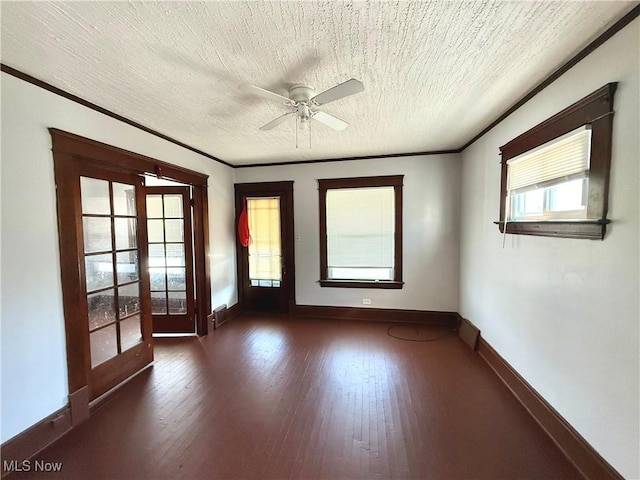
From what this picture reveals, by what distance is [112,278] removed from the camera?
2.68m

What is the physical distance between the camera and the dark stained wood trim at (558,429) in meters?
1.65

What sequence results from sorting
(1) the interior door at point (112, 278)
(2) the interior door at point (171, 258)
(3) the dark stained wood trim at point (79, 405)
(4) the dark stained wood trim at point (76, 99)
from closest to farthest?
(4) the dark stained wood trim at point (76, 99) → (3) the dark stained wood trim at point (79, 405) → (1) the interior door at point (112, 278) → (2) the interior door at point (171, 258)

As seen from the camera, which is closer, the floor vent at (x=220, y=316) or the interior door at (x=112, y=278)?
the interior door at (x=112, y=278)

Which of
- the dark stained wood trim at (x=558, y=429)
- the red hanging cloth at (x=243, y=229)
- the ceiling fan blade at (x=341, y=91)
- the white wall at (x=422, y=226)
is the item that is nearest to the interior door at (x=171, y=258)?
the red hanging cloth at (x=243, y=229)

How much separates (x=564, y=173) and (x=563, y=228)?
39 cm

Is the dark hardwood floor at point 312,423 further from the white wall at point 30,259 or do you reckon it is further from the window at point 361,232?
the window at point 361,232

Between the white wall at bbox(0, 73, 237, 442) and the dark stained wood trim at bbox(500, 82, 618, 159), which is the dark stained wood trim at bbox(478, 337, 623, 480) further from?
the white wall at bbox(0, 73, 237, 442)

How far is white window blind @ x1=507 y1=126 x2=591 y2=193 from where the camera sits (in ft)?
5.90

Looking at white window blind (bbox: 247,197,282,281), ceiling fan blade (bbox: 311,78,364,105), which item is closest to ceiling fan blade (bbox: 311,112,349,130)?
ceiling fan blade (bbox: 311,78,364,105)

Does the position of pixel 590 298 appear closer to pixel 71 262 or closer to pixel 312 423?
pixel 312 423

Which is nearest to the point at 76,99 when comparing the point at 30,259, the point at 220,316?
the point at 30,259

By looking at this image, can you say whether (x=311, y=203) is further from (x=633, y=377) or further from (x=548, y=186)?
(x=633, y=377)

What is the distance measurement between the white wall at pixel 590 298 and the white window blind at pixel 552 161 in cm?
23

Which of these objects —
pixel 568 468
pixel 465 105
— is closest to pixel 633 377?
pixel 568 468
